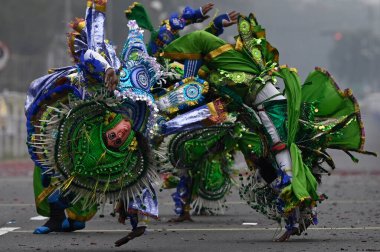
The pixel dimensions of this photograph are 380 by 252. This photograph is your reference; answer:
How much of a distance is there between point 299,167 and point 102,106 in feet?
5.89

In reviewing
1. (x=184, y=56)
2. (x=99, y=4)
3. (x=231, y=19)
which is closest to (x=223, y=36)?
(x=231, y=19)

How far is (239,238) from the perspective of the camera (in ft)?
36.3

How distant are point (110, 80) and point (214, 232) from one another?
2.71 m

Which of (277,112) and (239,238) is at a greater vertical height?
(277,112)

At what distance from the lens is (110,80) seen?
9.55 meters

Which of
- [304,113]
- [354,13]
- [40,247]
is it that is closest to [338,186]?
[304,113]

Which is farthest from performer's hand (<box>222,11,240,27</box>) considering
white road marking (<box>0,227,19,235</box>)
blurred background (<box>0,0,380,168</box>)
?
white road marking (<box>0,227,19,235</box>)

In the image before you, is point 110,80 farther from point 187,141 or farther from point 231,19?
point 187,141

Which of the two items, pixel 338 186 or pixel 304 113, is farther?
pixel 338 186

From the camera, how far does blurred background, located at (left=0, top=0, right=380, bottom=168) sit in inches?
1414

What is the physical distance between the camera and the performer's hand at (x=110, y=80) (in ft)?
31.3

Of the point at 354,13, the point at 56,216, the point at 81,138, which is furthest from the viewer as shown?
the point at 354,13

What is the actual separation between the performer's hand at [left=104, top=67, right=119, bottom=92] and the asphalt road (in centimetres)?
132

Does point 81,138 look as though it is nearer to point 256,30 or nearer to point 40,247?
point 40,247
